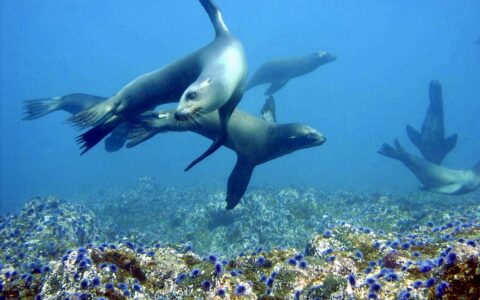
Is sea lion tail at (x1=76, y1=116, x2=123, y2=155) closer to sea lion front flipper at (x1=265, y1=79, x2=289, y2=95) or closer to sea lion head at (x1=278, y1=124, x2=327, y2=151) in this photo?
sea lion head at (x1=278, y1=124, x2=327, y2=151)

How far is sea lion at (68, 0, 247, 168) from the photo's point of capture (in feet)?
16.3

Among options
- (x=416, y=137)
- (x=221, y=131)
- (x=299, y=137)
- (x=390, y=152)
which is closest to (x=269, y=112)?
(x=299, y=137)

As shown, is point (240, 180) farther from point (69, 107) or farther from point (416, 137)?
point (416, 137)

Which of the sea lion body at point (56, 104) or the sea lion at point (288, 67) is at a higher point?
the sea lion at point (288, 67)

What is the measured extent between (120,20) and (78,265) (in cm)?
16689

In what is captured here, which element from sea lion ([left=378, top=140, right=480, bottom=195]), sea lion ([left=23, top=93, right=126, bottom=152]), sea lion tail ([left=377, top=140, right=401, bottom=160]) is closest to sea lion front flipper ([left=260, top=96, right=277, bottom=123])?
sea lion ([left=23, top=93, right=126, bottom=152])

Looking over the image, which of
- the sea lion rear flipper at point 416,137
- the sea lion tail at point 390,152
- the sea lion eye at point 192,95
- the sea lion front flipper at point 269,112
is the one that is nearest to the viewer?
the sea lion eye at point 192,95

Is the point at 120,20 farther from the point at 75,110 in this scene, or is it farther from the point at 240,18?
the point at 75,110

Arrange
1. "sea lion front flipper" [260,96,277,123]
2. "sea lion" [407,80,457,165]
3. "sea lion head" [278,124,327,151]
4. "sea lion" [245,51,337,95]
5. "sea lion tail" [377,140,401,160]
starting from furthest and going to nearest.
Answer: "sea lion" [245,51,337,95] < "sea lion" [407,80,457,165] < "sea lion tail" [377,140,401,160] < "sea lion front flipper" [260,96,277,123] < "sea lion head" [278,124,327,151]

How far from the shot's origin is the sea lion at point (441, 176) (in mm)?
12649

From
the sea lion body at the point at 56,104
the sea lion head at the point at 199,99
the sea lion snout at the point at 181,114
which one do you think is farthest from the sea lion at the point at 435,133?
the sea lion snout at the point at 181,114

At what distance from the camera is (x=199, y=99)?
428cm

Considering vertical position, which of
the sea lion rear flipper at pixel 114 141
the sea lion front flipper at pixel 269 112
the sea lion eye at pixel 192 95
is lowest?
the sea lion eye at pixel 192 95

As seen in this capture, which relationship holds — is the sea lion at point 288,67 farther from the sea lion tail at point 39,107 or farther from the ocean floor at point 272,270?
the ocean floor at point 272,270
